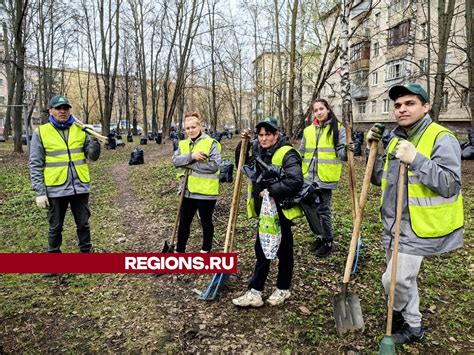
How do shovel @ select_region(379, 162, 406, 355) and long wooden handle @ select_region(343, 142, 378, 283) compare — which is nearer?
shovel @ select_region(379, 162, 406, 355)

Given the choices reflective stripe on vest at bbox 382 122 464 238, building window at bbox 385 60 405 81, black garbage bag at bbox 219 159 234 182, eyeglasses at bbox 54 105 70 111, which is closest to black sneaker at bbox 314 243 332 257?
reflective stripe on vest at bbox 382 122 464 238

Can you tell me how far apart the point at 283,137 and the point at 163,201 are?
17.7 ft

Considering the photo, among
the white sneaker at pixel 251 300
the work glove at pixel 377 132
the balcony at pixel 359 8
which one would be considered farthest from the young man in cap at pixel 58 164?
the balcony at pixel 359 8

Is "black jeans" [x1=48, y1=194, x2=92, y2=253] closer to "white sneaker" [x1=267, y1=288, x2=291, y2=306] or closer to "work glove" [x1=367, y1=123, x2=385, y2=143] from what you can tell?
"white sneaker" [x1=267, y1=288, x2=291, y2=306]

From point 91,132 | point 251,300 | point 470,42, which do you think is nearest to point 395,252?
point 251,300

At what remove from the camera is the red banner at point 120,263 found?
398 cm

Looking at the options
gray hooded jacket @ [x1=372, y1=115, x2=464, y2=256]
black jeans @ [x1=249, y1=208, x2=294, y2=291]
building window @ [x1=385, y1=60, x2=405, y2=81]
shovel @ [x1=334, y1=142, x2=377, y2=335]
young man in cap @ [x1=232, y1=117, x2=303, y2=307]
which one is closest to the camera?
gray hooded jacket @ [x1=372, y1=115, x2=464, y2=256]

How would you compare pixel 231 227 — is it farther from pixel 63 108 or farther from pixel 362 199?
pixel 63 108

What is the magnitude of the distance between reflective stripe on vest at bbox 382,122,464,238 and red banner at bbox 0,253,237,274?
1.96 m

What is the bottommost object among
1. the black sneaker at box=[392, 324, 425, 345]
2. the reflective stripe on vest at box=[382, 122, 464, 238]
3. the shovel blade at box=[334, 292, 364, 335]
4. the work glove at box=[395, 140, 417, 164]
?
the black sneaker at box=[392, 324, 425, 345]

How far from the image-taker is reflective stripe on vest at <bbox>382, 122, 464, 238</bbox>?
8.04 ft

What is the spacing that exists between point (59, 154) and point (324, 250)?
370 cm

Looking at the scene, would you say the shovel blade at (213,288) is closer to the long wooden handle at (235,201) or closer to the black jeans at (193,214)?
the long wooden handle at (235,201)

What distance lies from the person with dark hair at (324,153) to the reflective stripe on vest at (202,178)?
1.32m
